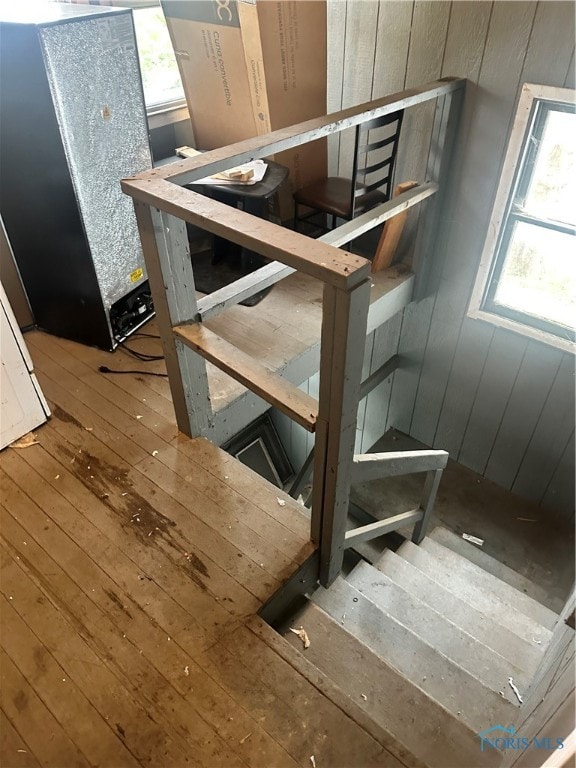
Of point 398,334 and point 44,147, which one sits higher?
Result: point 44,147

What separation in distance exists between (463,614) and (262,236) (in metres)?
2.05

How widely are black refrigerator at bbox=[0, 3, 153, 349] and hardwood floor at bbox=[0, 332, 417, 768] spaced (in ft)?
2.12

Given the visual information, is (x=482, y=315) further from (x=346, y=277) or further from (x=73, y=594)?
(x=73, y=594)

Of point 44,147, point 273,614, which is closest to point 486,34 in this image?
point 44,147

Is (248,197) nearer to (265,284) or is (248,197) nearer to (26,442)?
(265,284)

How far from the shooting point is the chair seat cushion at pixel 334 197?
112 inches

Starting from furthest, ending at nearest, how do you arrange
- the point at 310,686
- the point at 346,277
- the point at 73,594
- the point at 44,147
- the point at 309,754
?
the point at 44,147 < the point at 73,594 < the point at 310,686 < the point at 309,754 < the point at 346,277

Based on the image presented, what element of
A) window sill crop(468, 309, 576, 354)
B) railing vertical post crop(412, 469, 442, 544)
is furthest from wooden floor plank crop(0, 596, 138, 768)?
window sill crop(468, 309, 576, 354)

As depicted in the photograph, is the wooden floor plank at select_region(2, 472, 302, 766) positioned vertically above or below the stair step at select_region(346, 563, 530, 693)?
above

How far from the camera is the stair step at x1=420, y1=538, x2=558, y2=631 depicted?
2.66 m

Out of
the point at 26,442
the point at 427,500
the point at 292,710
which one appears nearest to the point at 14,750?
the point at 292,710

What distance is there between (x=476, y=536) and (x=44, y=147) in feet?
10.2

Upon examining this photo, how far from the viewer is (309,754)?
1.38m

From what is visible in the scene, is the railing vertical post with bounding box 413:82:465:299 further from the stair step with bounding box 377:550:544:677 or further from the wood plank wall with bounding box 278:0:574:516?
the stair step with bounding box 377:550:544:677
